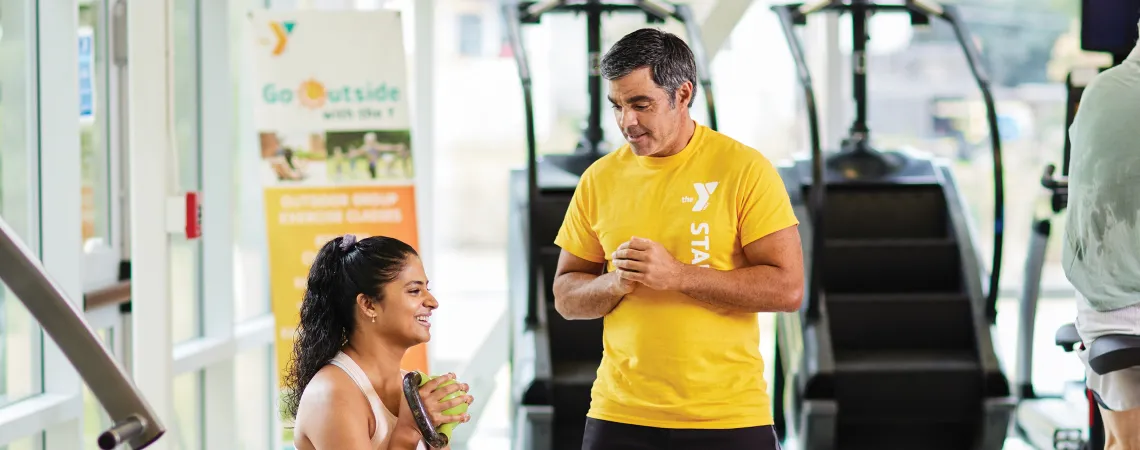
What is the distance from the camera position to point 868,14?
5008mm

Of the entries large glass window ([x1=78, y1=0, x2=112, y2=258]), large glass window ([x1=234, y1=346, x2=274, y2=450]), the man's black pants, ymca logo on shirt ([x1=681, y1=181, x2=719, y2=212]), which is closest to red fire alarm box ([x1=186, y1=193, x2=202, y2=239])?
large glass window ([x1=78, y1=0, x2=112, y2=258])

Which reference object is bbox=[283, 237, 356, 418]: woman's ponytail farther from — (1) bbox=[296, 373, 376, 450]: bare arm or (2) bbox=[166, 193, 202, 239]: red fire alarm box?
(2) bbox=[166, 193, 202, 239]: red fire alarm box

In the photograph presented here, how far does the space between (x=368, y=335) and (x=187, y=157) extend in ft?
9.45

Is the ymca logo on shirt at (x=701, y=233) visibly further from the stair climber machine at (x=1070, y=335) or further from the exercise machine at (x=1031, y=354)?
the exercise machine at (x=1031, y=354)

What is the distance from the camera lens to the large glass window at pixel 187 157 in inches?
171

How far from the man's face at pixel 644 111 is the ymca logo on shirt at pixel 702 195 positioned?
0.31 feet

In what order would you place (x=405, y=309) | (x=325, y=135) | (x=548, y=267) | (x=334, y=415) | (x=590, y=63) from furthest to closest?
(x=590, y=63), (x=548, y=267), (x=325, y=135), (x=405, y=309), (x=334, y=415)

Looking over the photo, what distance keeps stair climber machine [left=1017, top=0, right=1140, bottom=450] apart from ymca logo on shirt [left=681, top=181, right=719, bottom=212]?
2.87 feet

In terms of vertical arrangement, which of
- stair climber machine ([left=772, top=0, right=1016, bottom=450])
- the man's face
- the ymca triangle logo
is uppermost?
the man's face

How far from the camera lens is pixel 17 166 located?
129 inches

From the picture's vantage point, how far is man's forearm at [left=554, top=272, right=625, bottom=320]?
6.79ft

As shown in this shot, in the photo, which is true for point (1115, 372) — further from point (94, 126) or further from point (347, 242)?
point (94, 126)

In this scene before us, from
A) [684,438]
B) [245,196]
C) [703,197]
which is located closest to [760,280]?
[703,197]

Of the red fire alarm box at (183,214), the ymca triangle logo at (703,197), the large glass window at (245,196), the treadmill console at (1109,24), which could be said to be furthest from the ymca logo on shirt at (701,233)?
the large glass window at (245,196)
